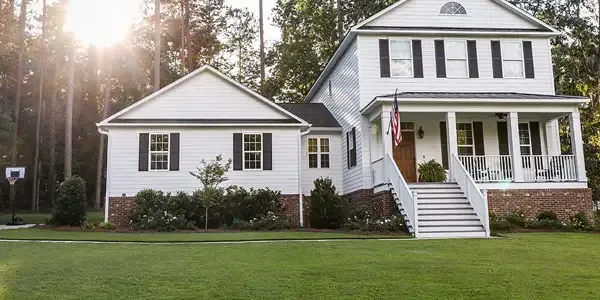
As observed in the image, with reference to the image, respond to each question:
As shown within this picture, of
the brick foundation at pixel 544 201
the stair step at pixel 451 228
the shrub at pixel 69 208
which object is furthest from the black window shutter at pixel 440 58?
the shrub at pixel 69 208

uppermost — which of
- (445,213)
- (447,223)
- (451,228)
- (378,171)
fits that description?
(378,171)

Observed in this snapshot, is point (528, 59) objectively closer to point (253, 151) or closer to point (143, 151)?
point (253, 151)

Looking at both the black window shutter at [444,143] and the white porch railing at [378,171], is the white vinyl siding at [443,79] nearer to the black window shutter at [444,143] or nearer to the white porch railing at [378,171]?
the black window shutter at [444,143]

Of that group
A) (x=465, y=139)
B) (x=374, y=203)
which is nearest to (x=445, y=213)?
(x=374, y=203)

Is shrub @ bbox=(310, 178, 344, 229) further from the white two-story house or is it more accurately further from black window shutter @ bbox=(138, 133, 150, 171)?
black window shutter @ bbox=(138, 133, 150, 171)

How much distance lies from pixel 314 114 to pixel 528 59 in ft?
29.5

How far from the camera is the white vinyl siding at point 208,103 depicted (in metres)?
19.5

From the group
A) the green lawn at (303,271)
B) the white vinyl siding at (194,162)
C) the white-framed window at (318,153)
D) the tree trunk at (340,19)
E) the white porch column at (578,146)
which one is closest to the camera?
the green lawn at (303,271)

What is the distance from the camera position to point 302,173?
2122cm

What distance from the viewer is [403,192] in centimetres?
1553

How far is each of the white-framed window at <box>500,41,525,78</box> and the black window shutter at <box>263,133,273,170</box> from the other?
9.19 m

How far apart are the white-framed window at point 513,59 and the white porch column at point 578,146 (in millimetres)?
2819

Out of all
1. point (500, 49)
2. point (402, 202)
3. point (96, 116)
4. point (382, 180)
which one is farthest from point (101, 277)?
point (96, 116)

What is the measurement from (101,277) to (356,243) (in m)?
5.92
